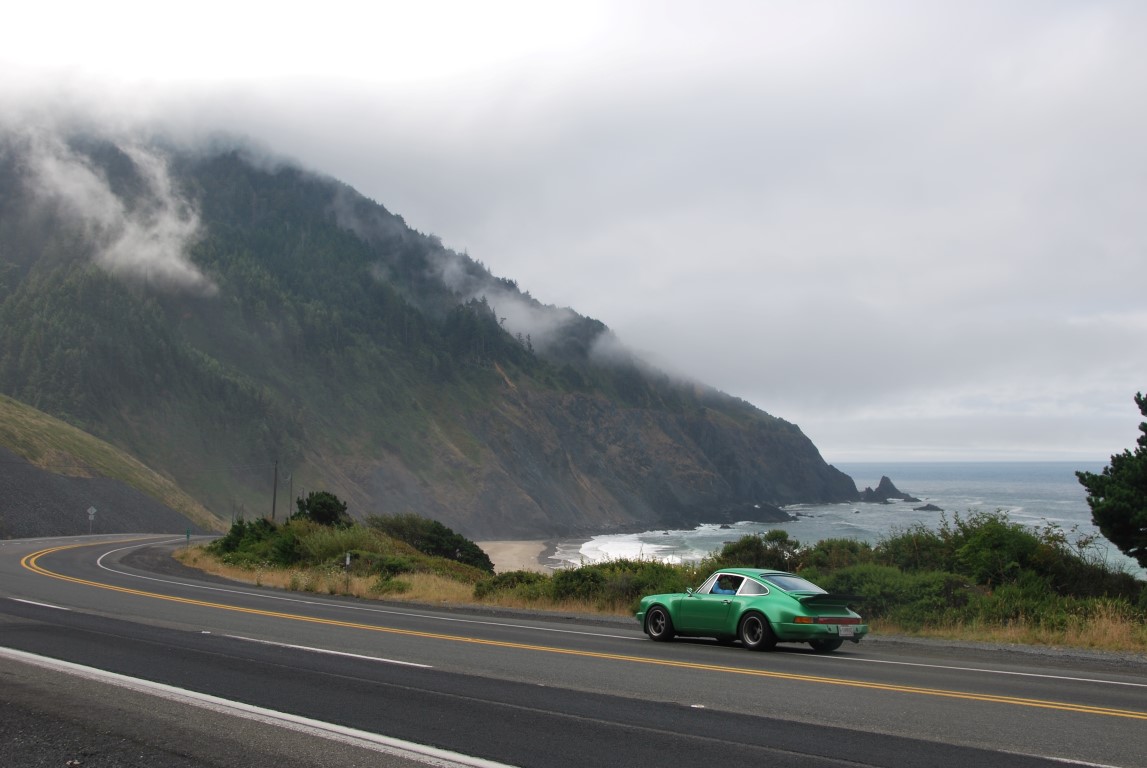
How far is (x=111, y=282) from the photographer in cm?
11394

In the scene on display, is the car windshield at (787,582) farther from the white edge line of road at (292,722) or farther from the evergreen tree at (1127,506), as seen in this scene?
the white edge line of road at (292,722)

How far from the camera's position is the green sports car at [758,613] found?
13.6m

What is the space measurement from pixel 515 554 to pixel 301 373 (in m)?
51.3

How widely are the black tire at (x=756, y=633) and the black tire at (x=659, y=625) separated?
50.8 inches

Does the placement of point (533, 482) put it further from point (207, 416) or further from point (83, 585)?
point (83, 585)

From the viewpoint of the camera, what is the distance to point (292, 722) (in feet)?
26.1

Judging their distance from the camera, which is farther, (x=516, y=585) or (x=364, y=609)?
(x=516, y=585)

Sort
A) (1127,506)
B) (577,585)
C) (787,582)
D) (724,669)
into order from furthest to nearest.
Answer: (577,585), (1127,506), (787,582), (724,669)

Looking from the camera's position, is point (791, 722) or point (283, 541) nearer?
point (791, 722)

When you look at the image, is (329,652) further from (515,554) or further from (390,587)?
(515,554)

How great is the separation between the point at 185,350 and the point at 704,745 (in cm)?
11450

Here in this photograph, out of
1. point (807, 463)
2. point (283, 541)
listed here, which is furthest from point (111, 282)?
point (807, 463)

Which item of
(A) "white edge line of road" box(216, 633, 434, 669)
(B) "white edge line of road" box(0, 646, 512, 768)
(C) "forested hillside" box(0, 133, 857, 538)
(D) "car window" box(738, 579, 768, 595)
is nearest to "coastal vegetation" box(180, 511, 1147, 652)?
(D) "car window" box(738, 579, 768, 595)

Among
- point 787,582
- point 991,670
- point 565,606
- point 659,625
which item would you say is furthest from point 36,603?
point 991,670
